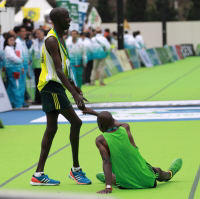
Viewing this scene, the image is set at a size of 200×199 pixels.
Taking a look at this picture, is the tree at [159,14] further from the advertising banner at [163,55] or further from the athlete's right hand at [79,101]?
the athlete's right hand at [79,101]

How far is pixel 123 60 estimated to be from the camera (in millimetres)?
28422

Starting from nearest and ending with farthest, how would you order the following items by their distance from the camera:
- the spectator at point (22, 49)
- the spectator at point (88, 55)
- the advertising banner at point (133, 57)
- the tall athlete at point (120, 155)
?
the tall athlete at point (120, 155) < the spectator at point (22, 49) < the spectator at point (88, 55) < the advertising banner at point (133, 57)

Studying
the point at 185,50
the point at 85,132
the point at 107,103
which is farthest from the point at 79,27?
the point at 185,50

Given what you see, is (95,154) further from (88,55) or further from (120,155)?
(88,55)

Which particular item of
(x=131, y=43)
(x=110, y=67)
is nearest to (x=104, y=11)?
(x=131, y=43)

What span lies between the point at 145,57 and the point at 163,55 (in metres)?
3.15

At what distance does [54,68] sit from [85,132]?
4172 mm

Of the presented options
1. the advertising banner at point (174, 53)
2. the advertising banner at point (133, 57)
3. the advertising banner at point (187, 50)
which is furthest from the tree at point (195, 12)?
the advertising banner at point (133, 57)

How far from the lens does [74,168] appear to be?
5777 millimetres

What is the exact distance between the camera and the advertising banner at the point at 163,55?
33594 millimetres

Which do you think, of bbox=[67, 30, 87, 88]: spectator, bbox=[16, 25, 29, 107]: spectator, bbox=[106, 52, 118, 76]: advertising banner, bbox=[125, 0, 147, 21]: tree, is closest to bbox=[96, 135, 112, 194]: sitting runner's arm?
bbox=[16, 25, 29, 107]: spectator

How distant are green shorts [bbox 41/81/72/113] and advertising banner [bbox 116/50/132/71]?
21684mm

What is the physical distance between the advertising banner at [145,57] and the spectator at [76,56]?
546 inches

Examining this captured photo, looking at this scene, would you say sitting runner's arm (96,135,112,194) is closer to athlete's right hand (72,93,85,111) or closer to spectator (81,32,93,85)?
athlete's right hand (72,93,85,111)
